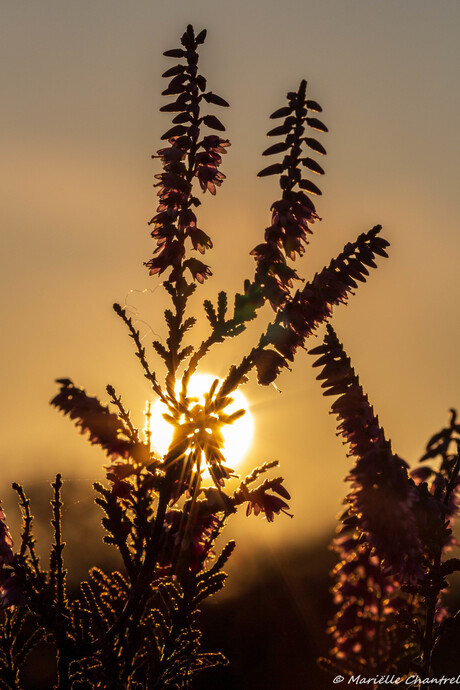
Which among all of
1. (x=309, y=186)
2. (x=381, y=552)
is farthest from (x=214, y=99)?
(x=381, y=552)

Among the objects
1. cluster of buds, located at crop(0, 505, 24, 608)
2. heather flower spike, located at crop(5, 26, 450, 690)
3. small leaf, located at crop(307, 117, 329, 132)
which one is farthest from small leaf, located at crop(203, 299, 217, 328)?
cluster of buds, located at crop(0, 505, 24, 608)

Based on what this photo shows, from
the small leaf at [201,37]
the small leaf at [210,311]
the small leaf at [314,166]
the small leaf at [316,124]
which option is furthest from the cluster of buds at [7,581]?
the small leaf at [201,37]

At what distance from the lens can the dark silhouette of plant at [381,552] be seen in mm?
3949

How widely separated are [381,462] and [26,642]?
268 cm

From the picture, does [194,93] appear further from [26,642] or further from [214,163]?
[26,642]

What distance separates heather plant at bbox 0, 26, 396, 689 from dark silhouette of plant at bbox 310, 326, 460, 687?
14mm

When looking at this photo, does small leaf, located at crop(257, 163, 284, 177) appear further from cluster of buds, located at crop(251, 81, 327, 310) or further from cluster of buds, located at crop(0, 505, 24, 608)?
cluster of buds, located at crop(0, 505, 24, 608)

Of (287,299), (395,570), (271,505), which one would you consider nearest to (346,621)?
(395,570)

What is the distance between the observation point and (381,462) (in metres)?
3.99

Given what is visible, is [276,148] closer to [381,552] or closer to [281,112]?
[281,112]

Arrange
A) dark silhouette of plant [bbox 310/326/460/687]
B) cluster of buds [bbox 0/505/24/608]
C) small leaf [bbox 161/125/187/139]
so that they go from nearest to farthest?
dark silhouette of plant [bbox 310/326/460/687] → cluster of buds [bbox 0/505/24/608] → small leaf [bbox 161/125/187/139]

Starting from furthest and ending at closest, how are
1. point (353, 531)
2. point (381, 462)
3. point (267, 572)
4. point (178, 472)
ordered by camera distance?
point (267, 572), point (353, 531), point (178, 472), point (381, 462)

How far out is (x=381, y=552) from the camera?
4.03m

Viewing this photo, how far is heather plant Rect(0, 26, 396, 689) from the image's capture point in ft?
13.7
